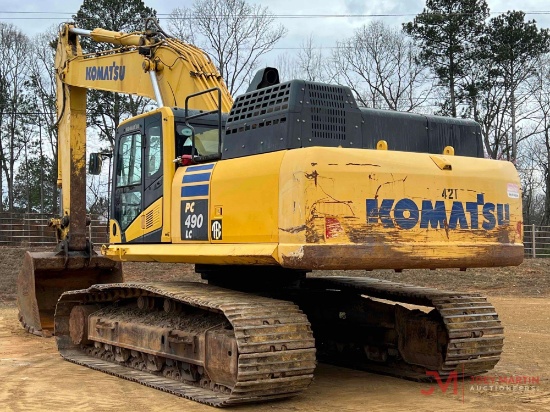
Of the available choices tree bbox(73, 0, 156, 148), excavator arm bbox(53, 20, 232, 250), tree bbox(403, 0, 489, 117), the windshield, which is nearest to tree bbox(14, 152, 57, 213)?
tree bbox(73, 0, 156, 148)

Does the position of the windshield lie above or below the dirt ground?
above

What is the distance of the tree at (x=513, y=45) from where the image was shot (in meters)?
37.3

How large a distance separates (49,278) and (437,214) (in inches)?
263

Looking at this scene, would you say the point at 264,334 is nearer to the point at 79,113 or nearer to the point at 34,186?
the point at 79,113

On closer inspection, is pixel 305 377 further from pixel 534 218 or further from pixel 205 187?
pixel 534 218

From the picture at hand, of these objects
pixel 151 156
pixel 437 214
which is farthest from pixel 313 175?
pixel 151 156

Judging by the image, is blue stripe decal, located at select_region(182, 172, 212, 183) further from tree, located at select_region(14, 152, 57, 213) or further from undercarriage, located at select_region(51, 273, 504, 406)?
tree, located at select_region(14, 152, 57, 213)

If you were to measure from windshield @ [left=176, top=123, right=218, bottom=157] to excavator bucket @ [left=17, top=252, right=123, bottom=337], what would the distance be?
3755mm

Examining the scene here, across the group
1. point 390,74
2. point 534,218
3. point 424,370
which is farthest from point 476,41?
point 424,370

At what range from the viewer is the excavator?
22.8ft

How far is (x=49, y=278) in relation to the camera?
12.0 m

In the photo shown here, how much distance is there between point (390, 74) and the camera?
3969 centimetres

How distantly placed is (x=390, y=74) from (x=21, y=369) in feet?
107

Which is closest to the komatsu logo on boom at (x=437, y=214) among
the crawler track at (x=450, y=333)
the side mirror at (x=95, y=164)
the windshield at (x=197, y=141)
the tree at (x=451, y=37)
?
the crawler track at (x=450, y=333)
